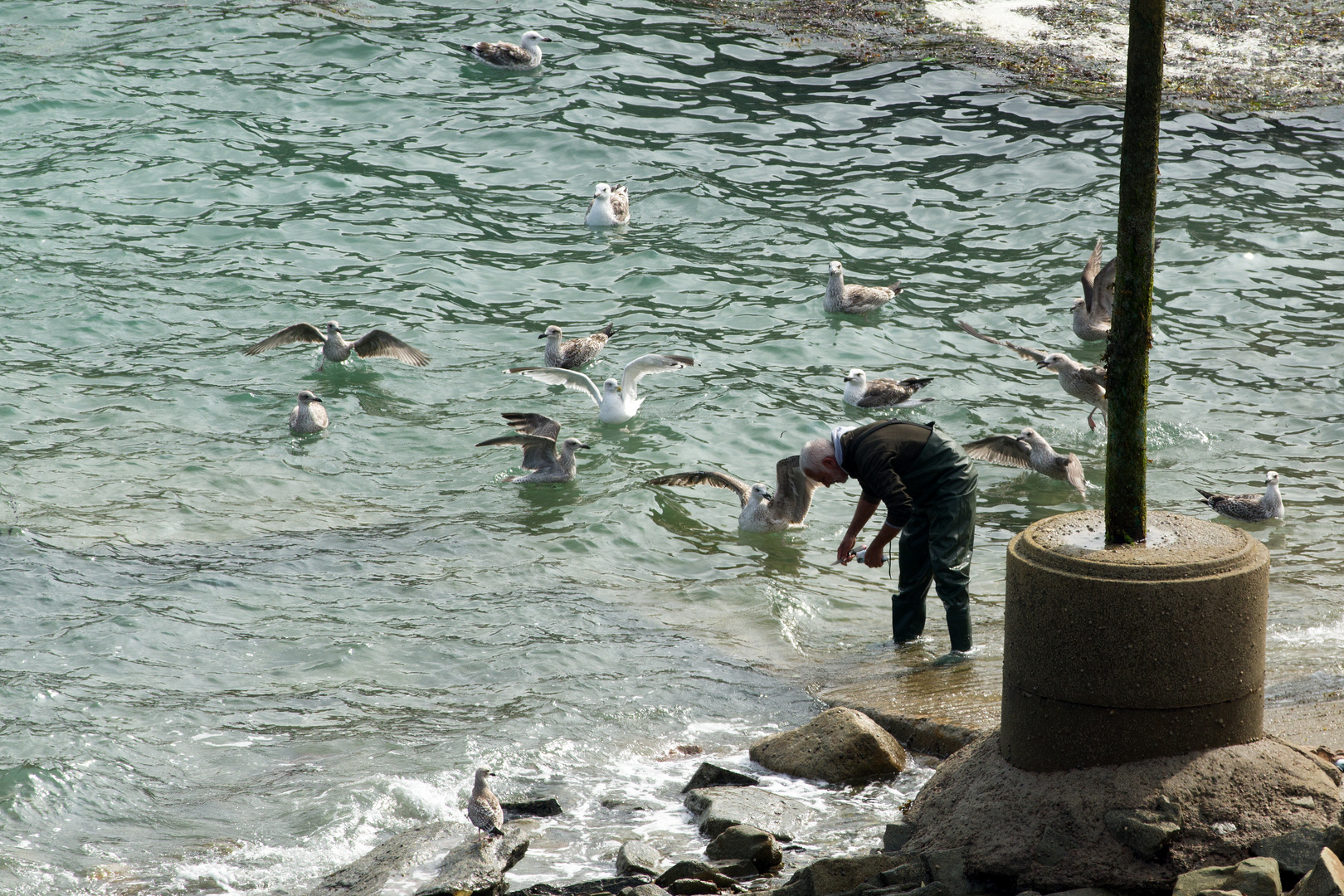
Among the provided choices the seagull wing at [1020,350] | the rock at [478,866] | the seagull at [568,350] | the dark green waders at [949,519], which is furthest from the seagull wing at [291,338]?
the rock at [478,866]

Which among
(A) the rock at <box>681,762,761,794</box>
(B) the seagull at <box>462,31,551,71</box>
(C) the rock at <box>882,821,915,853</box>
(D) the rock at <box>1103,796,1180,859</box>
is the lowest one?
(A) the rock at <box>681,762,761,794</box>

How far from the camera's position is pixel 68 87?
2055 cm

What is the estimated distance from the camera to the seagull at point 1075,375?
41.2ft

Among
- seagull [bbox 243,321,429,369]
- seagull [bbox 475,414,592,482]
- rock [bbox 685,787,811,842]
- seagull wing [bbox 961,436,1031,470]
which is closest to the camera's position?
rock [bbox 685,787,811,842]

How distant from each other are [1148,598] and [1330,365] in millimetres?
9828

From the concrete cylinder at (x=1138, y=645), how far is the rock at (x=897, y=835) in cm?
60

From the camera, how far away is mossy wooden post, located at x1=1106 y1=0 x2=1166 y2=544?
502 cm

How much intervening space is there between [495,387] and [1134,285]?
30.4 ft

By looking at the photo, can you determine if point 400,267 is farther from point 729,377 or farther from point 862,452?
point 862,452

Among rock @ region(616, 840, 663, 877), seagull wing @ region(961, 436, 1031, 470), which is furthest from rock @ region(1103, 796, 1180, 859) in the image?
seagull wing @ region(961, 436, 1031, 470)

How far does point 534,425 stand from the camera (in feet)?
39.4

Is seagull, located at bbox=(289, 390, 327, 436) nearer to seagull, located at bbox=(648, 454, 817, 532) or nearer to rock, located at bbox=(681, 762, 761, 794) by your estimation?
seagull, located at bbox=(648, 454, 817, 532)

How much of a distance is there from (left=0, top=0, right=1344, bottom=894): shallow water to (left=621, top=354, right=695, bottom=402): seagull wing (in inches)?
18.2

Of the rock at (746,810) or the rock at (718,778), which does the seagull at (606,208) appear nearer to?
the rock at (718,778)
